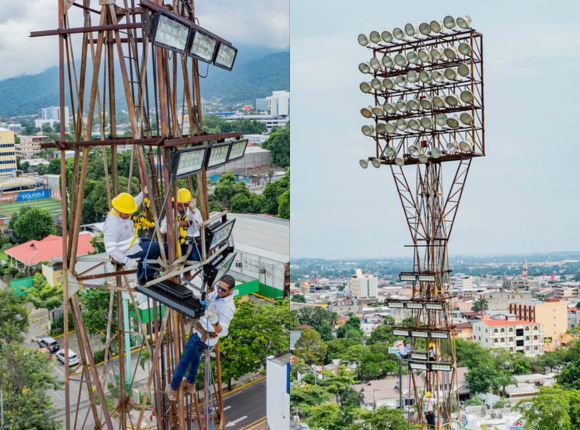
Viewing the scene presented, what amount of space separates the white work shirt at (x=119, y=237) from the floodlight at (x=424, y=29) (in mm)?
3026

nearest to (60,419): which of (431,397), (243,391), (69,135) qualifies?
(243,391)

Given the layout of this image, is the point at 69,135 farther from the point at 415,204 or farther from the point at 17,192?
the point at 415,204

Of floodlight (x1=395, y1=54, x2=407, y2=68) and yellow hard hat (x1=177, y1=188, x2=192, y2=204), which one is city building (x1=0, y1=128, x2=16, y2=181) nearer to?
floodlight (x1=395, y1=54, x2=407, y2=68)

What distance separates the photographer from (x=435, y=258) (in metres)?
5.27

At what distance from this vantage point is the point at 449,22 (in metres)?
4.95

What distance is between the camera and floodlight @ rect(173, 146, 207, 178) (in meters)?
2.55

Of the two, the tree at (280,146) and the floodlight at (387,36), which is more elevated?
the floodlight at (387,36)

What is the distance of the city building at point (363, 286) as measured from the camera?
10664mm

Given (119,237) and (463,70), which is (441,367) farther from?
(119,237)

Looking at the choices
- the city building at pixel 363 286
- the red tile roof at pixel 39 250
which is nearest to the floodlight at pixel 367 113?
the red tile roof at pixel 39 250

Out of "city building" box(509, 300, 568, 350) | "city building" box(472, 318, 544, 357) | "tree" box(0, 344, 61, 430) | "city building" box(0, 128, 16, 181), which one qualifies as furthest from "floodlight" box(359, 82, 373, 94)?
"city building" box(472, 318, 544, 357)

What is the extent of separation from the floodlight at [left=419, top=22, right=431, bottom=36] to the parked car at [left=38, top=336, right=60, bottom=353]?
4620mm

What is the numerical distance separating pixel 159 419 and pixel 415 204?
9.06 feet

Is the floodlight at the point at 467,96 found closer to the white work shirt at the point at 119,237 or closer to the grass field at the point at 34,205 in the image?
the white work shirt at the point at 119,237
